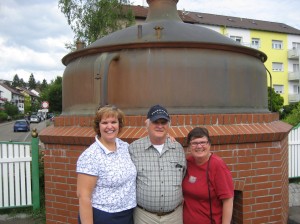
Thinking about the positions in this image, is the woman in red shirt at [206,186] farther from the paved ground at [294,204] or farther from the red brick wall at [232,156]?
the paved ground at [294,204]

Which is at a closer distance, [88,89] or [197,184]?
[197,184]

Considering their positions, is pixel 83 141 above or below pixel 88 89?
below

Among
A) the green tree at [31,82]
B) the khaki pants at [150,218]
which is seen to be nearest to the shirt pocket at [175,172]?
the khaki pants at [150,218]

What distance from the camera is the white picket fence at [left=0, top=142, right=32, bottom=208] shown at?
19.5 feet

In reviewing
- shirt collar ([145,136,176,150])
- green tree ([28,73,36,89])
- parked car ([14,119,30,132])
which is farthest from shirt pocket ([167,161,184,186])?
green tree ([28,73,36,89])

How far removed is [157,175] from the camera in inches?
103

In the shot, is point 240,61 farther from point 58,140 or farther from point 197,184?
point 58,140

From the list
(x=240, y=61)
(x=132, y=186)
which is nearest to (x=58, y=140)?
(x=132, y=186)

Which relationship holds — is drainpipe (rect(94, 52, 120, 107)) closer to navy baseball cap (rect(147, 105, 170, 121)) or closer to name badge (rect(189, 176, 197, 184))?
navy baseball cap (rect(147, 105, 170, 121))

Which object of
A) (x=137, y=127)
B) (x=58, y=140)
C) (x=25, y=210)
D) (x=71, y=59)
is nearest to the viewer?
(x=137, y=127)

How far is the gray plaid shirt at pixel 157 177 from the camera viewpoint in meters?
2.61

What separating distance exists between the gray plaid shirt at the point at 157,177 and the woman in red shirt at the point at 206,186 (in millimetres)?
106

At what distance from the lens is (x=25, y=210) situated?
19.7 ft

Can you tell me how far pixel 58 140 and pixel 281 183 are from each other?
2.87m
